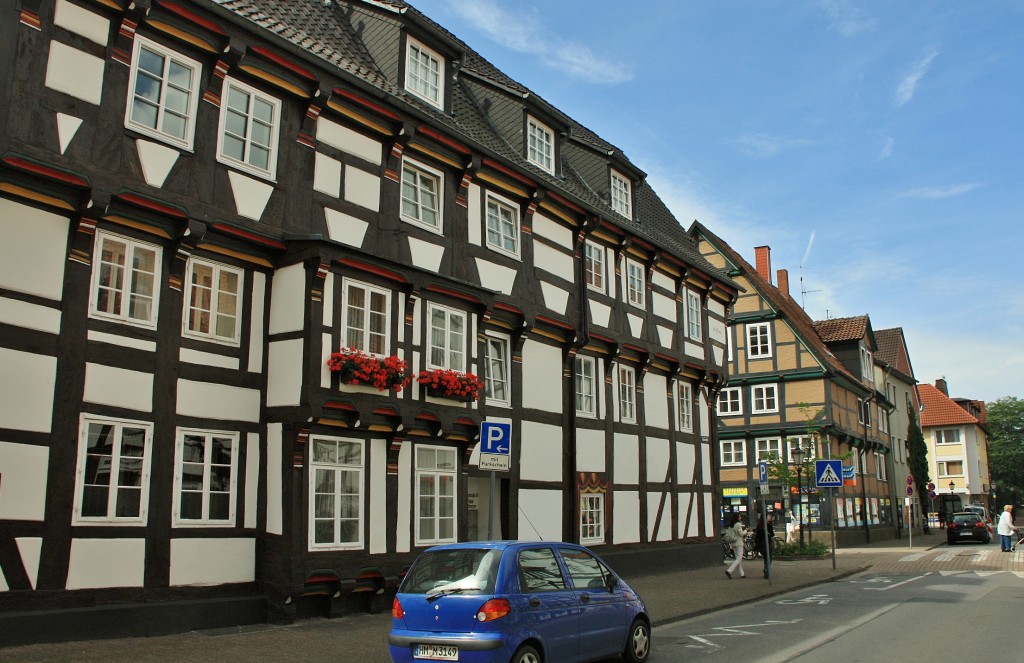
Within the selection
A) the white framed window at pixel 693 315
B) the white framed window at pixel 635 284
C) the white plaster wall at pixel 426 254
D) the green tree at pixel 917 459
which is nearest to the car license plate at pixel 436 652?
the white plaster wall at pixel 426 254

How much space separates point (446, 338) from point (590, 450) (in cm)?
684

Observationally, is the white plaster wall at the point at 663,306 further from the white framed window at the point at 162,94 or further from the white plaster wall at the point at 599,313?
the white framed window at the point at 162,94

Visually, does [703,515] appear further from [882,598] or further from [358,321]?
[358,321]

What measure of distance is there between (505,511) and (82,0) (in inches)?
492

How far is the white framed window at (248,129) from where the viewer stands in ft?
45.8

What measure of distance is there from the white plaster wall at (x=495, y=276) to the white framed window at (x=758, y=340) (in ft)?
88.3

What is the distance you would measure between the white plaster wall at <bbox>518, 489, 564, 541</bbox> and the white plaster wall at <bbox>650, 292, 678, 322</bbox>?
743 centimetres

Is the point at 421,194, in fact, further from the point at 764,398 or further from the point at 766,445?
the point at 764,398

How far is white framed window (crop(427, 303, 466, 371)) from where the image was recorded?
16781 millimetres

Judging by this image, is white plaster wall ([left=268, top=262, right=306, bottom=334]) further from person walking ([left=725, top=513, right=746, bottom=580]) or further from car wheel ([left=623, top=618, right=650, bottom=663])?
person walking ([left=725, top=513, right=746, bottom=580])

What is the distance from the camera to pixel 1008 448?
104 metres

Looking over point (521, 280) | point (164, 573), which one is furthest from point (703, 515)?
point (164, 573)

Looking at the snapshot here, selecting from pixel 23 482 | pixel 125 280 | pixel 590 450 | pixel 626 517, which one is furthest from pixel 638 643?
pixel 626 517

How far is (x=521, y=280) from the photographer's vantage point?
801 inches
